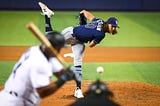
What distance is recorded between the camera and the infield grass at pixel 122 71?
38.9 feet

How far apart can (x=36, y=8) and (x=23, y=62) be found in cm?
2031

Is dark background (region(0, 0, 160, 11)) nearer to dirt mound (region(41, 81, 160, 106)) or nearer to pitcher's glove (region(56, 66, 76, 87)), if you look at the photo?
dirt mound (region(41, 81, 160, 106))

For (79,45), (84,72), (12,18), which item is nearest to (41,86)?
(79,45)

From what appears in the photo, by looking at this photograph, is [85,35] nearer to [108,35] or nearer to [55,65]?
[55,65]

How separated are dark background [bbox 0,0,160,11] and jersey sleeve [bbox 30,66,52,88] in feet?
66.3

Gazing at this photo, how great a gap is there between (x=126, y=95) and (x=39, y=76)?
484 cm

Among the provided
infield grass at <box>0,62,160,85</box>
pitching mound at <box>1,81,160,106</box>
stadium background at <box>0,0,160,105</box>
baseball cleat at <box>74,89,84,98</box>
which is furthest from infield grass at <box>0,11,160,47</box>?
baseball cleat at <box>74,89,84,98</box>

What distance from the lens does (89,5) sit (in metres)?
26.1

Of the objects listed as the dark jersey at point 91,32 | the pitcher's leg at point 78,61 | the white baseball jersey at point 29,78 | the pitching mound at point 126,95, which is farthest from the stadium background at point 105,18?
the white baseball jersey at point 29,78

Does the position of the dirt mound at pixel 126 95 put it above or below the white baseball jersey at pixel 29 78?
below

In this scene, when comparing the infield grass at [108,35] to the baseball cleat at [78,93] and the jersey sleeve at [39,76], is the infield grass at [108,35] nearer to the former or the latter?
the baseball cleat at [78,93]

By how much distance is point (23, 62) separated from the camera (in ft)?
19.2

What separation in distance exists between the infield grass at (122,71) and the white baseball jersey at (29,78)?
526 cm

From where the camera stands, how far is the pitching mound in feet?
30.8
